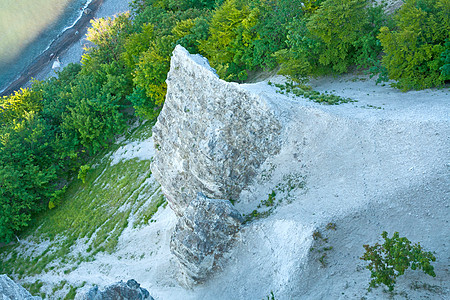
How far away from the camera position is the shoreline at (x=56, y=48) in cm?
8256

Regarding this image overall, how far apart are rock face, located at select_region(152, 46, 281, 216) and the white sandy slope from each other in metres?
1.31

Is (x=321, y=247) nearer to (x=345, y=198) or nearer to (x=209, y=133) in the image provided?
(x=345, y=198)

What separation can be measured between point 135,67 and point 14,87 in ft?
122

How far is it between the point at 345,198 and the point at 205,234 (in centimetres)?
1199

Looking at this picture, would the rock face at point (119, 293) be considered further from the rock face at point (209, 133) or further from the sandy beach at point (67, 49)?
the sandy beach at point (67, 49)

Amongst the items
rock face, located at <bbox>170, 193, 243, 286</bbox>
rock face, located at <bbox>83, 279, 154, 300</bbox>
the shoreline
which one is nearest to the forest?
rock face, located at <bbox>170, 193, 243, 286</bbox>

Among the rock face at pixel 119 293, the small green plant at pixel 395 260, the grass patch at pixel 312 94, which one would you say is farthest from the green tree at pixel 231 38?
the small green plant at pixel 395 260

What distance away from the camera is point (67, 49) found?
8744 centimetres

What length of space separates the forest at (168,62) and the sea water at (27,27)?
24.6m

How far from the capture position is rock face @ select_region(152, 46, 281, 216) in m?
32.9

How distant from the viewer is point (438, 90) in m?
33.9

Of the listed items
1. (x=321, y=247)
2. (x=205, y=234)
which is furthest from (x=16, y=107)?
(x=321, y=247)

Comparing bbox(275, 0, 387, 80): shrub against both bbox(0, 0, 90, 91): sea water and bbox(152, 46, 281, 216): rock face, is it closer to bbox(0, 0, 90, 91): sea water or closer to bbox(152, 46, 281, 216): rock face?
bbox(152, 46, 281, 216): rock face

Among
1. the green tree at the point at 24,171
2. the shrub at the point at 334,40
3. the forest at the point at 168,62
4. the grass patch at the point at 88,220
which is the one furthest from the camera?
the green tree at the point at 24,171
